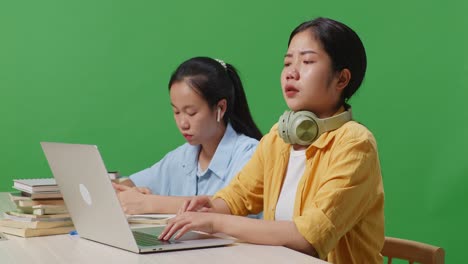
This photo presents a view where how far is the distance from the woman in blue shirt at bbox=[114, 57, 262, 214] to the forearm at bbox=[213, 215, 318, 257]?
833mm

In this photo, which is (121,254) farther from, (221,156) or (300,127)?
(221,156)

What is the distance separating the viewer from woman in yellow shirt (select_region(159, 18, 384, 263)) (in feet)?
5.19

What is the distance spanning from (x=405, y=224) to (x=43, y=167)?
59.4 inches

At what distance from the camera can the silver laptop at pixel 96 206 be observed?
1.44 metres

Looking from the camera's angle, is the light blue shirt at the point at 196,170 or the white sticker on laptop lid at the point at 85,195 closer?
the white sticker on laptop lid at the point at 85,195

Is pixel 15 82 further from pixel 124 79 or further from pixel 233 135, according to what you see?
pixel 233 135

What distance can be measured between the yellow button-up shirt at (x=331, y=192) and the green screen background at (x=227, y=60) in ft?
4.25

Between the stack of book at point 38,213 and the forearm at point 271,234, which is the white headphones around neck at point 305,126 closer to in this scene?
the forearm at point 271,234

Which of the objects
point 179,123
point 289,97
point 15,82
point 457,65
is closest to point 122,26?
point 15,82

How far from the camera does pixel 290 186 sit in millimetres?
1833

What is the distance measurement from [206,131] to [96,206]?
94 cm

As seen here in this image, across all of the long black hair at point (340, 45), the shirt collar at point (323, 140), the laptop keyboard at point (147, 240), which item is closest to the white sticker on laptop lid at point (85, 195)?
the laptop keyboard at point (147, 240)

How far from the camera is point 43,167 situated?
320 centimetres

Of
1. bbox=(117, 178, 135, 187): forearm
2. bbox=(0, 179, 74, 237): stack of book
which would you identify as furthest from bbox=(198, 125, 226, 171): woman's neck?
bbox=(0, 179, 74, 237): stack of book
